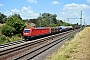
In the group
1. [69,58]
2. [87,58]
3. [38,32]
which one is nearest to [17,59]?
[69,58]

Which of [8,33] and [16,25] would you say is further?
[16,25]

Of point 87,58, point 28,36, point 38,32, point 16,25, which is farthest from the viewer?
point 16,25

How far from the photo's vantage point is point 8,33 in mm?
44188

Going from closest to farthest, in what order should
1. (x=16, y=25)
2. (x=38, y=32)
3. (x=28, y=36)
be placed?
(x=28, y=36), (x=38, y=32), (x=16, y=25)

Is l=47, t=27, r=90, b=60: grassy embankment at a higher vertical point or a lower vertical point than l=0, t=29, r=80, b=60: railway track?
higher

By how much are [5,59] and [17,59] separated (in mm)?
1241

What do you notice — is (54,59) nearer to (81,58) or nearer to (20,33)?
(81,58)

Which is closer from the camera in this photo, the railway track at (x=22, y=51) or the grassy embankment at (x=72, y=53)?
the grassy embankment at (x=72, y=53)

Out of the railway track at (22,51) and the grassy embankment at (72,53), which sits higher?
the grassy embankment at (72,53)

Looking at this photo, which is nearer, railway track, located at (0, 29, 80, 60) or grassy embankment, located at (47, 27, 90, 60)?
grassy embankment, located at (47, 27, 90, 60)

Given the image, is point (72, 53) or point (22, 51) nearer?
point (72, 53)

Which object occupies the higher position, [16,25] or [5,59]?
[16,25]

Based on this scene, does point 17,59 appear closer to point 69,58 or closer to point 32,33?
point 69,58

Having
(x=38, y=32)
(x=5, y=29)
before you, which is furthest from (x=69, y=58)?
(x=5, y=29)
